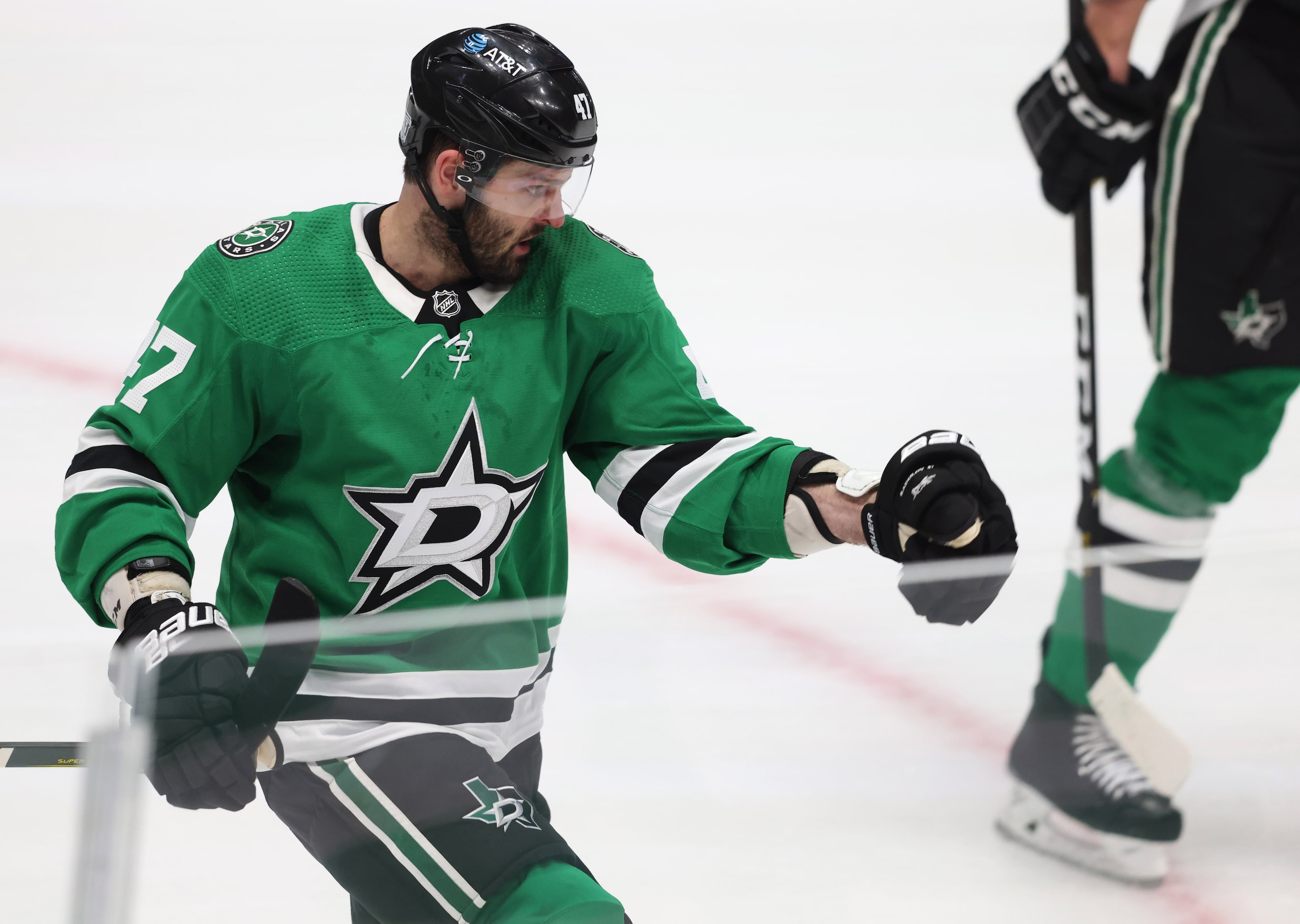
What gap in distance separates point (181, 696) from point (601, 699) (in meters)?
0.28

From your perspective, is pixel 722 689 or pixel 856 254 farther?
pixel 856 254

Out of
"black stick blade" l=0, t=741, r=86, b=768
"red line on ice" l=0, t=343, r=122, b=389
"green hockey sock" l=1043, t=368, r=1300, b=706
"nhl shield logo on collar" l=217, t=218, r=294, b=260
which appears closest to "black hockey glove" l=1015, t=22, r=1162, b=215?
"green hockey sock" l=1043, t=368, r=1300, b=706

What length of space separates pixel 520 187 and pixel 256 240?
9.8 inches

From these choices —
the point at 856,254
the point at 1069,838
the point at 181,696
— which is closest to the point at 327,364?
the point at 181,696

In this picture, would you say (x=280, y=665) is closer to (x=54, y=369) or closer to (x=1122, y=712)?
(x=1122, y=712)

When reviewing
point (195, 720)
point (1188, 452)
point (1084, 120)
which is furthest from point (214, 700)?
point (1084, 120)

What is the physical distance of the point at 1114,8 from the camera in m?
2.21

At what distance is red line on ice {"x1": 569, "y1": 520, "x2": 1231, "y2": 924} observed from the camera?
104cm

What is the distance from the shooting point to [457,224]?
4.65 feet

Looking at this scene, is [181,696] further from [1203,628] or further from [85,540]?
[1203,628]

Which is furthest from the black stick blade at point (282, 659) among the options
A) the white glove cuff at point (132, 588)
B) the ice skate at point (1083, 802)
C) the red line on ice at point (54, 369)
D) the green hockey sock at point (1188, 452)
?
the red line on ice at point (54, 369)

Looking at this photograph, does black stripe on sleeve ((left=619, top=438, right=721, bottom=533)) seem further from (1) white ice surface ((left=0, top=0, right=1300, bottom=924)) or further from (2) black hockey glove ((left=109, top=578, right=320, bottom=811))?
(2) black hockey glove ((left=109, top=578, right=320, bottom=811))

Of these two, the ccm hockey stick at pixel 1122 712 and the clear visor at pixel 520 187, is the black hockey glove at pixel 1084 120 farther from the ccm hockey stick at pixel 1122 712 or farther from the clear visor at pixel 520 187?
the ccm hockey stick at pixel 1122 712

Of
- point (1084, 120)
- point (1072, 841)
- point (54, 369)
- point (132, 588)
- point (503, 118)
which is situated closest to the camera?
point (1072, 841)
